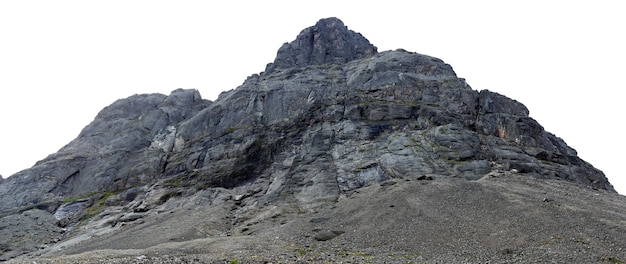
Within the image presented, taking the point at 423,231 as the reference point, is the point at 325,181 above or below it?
above

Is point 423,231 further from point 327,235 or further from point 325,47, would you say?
point 325,47

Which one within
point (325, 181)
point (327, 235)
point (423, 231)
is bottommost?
point (423, 231)

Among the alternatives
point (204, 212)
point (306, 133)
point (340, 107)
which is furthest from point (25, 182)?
point (340, 107)

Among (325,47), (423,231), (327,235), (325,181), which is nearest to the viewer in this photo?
(423,231)

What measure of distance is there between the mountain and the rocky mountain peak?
74.1ft

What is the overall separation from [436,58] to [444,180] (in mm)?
53340

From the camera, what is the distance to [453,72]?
3661 inches

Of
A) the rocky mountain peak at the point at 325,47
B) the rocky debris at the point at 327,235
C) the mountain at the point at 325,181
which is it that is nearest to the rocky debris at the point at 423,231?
the mountain at the point at 325,181

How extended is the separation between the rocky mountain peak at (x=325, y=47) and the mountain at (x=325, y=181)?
22.6m

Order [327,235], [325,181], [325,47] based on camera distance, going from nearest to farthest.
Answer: [327,235] < [325,181] < [325,47]

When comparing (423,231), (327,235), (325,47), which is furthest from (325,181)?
(325,47)

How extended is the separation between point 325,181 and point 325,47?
290ft

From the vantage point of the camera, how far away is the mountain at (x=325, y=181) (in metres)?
33.6

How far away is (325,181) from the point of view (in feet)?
198
